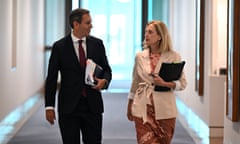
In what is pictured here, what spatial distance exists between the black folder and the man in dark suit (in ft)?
1.33

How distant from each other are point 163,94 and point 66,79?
0.71 meters

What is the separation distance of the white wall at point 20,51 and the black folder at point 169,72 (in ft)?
10.3

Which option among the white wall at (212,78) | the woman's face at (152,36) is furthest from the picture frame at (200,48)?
the woman's face at (152,36)

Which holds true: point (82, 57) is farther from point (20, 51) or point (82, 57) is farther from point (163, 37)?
point (20, 51)

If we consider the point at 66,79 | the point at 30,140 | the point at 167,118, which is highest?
the point at 66,79

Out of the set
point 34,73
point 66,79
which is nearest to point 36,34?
point 34,73

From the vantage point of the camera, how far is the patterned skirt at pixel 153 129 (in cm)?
382

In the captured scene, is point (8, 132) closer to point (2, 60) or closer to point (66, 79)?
point (2, 60)

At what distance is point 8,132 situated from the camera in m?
6.71

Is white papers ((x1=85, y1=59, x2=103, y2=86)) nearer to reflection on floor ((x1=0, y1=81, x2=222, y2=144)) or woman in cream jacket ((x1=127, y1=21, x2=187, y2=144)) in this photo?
woman in cream jacket ((x1=127, y1=21, x2=187, y2=144))

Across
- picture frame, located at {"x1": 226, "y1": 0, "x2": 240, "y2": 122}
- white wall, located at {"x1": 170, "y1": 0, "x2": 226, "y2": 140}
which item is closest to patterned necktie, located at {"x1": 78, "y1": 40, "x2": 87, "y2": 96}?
picture frame, located at {"x1": 226, "y1": 0, "x2": 240, "y2": 122}

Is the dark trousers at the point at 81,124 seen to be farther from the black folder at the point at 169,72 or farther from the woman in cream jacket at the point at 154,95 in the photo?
the black folder at the point at 169,72

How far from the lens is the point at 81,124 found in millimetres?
3826

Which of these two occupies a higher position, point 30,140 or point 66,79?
point 66,79
